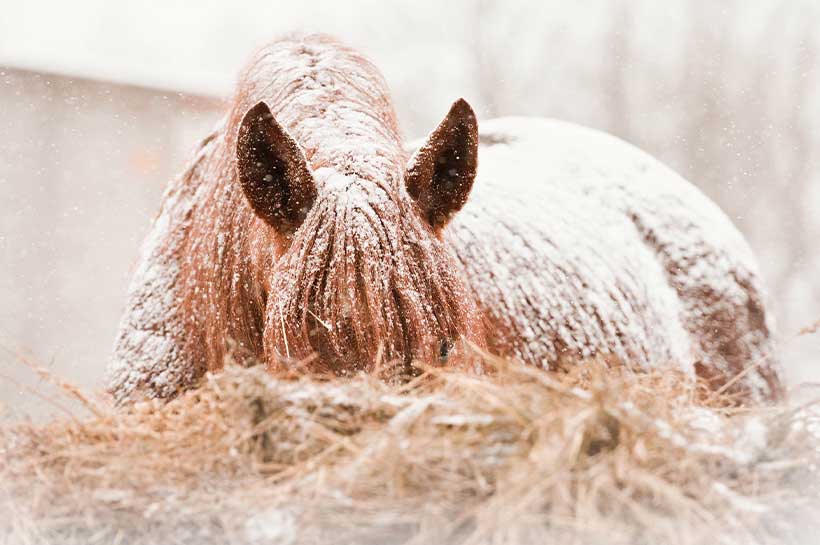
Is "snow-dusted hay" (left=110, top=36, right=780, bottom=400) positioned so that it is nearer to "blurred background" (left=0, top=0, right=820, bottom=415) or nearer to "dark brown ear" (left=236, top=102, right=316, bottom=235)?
"dark brown ear" (left=236, top=102, right=316, bottom=235)

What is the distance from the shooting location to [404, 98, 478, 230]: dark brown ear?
60.8 inches

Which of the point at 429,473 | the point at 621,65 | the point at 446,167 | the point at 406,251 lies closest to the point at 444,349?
the point at 406,251

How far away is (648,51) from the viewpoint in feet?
27.8

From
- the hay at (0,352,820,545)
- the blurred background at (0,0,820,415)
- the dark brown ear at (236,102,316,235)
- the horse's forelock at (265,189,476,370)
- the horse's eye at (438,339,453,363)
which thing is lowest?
the hay at (0,352,820,545)

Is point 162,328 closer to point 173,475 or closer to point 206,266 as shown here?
point 206,266

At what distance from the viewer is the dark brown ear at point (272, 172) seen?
58.9 inches

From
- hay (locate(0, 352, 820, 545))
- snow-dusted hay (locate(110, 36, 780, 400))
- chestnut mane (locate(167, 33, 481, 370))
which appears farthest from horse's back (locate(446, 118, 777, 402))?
hay (locate(0, 352, 820, 545))

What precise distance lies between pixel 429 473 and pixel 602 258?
178 cm

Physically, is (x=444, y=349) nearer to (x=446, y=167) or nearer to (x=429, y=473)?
(x=446, y=167)

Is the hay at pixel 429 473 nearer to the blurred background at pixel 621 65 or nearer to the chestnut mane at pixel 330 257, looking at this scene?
the chestnut mane at pixel 330 257

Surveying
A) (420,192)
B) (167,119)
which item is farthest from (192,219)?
(167,119)

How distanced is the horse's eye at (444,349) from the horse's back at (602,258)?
2.18 feet

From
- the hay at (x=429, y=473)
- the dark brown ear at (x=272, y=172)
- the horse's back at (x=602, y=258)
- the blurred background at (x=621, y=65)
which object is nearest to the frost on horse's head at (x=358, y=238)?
the dark brown ear at (x=272, y=172)

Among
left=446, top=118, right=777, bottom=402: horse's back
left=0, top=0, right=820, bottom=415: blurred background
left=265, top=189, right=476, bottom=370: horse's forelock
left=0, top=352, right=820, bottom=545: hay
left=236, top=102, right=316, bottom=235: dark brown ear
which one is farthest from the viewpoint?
left=0, top=0, right=820, bottom=415: blurred background
